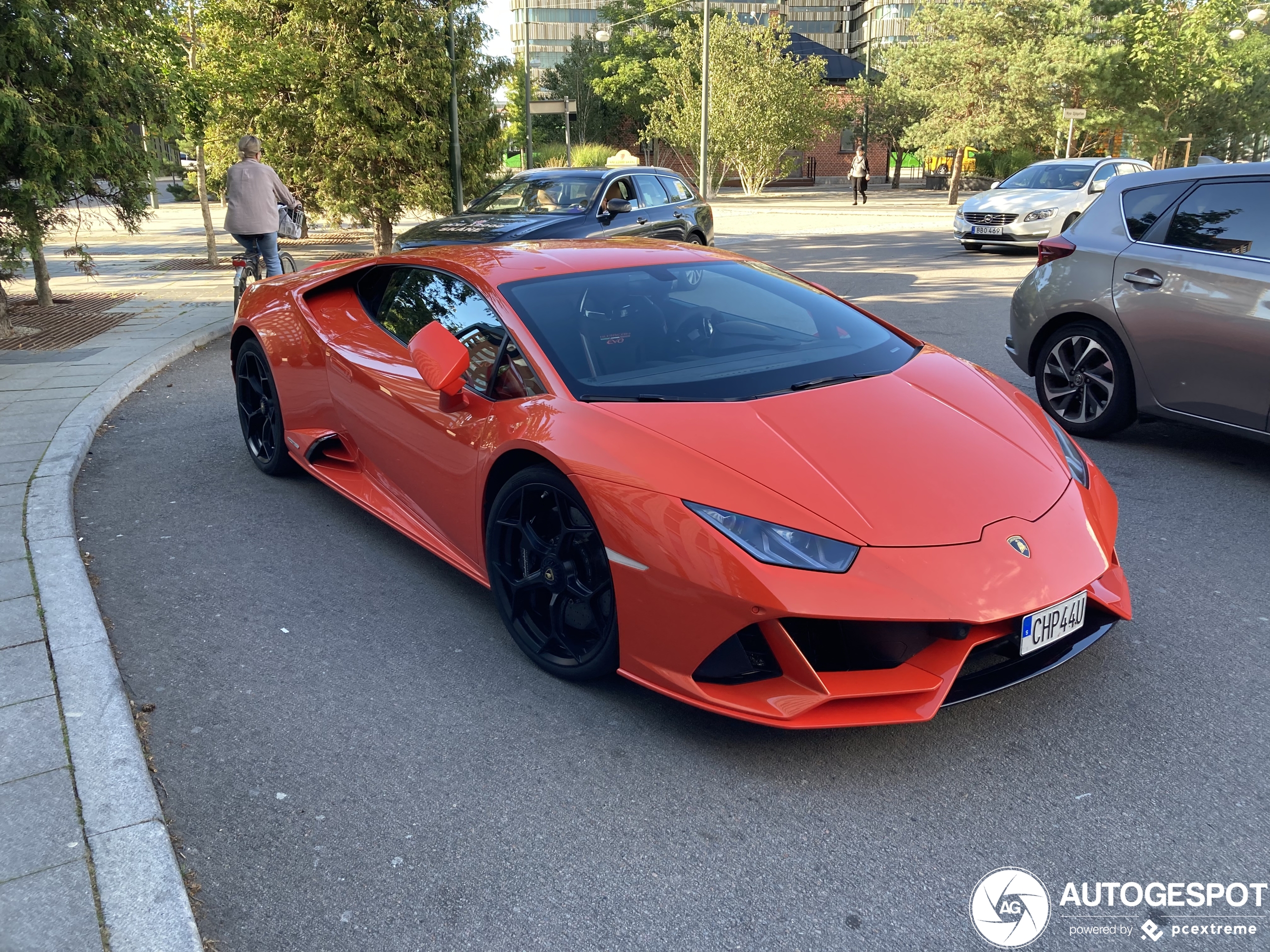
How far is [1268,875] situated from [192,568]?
3913mm

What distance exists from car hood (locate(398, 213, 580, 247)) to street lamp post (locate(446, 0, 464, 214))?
163 inches

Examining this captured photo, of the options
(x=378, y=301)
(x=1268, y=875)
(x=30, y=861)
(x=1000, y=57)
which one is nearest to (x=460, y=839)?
(x=30, y=861)

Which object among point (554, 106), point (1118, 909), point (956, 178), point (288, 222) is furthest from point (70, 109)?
point (956, 178)

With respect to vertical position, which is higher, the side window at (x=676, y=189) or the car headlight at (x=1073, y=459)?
the side window at (x=676, y=189)

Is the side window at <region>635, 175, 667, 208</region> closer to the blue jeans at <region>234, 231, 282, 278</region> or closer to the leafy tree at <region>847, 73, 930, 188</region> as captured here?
the blue jeans at <region>234, 231, 282, 278</region>

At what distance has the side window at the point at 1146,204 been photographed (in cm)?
559

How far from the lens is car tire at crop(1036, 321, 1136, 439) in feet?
18.8

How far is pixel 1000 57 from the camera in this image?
3353cm

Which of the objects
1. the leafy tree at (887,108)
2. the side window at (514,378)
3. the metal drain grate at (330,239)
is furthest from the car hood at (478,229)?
the leafy tree at (887,108)

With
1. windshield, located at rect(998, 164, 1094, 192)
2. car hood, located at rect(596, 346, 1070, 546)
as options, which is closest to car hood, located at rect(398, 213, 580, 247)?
car hood, located at rect(596, 346, 1070, 546)

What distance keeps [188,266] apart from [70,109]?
6.64 m

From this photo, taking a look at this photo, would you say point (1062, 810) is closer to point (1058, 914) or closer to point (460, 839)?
point (1058, 914)

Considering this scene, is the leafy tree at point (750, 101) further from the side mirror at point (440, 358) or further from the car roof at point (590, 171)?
the side mirror at point (440, 358)

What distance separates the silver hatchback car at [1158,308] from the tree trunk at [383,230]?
12729mm
